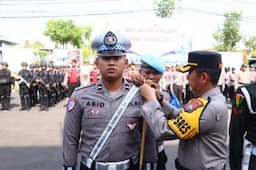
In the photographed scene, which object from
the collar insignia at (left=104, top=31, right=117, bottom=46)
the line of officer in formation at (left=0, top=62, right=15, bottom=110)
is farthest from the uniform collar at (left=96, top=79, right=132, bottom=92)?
the line of officer in formation at (left=0, top=62, right=15, bottom=110)

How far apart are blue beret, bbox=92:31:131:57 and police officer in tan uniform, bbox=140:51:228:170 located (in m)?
0.27

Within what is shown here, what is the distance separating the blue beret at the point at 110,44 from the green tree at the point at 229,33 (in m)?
31.2

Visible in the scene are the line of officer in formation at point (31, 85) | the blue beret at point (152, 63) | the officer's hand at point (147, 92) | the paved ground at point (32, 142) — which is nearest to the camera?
the officer's hand at point (147, 92)

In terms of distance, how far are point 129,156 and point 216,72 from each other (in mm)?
745

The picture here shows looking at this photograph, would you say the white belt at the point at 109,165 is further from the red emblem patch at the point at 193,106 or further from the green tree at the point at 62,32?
the green tree at the point at 62,32

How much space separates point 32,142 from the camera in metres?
6.73

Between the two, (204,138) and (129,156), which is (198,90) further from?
(129,156)

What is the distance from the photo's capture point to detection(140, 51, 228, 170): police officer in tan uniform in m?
1.96

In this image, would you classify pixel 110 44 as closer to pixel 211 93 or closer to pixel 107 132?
pixel 107 132

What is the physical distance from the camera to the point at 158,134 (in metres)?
1.97

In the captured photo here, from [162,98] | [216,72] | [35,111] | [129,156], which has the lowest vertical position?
[35,111]

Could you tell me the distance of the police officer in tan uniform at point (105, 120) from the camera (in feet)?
6.90

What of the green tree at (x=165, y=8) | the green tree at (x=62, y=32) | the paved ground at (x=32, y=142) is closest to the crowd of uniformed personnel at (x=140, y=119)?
the paved ground at (x=32, y=142)

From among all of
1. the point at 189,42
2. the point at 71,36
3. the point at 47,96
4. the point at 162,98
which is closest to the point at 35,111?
the point at 47,96
